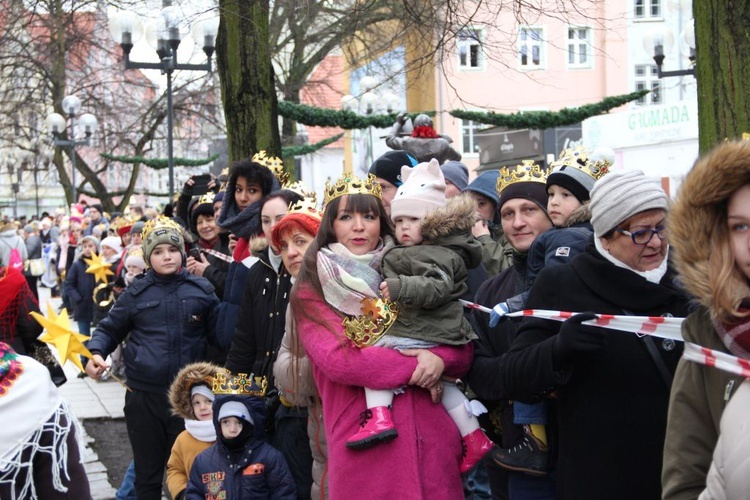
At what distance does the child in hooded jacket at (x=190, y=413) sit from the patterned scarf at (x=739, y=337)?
167 inches

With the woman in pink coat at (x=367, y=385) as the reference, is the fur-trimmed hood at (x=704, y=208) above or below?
above

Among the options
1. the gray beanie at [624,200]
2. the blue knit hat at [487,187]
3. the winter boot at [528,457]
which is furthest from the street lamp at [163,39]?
the gray beanie at [624,200]

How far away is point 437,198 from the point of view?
4.53m

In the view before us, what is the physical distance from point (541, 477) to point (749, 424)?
182 centimetres

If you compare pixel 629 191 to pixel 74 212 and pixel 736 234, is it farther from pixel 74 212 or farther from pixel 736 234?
pixel 74 212

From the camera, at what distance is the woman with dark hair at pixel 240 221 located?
646 cm

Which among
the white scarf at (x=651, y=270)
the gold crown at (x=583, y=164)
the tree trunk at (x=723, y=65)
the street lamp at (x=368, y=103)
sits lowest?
Answer: the white scarf at (x=651, y=270)

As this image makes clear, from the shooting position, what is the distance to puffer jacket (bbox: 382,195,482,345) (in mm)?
4078

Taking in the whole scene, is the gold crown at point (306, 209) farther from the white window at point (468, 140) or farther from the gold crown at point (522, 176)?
the white window at point (468, 140)

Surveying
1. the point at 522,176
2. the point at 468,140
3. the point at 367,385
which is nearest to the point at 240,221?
the point at 522,176

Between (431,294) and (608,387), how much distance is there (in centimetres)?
90

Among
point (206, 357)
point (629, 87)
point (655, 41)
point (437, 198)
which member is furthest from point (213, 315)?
point (629, 87)

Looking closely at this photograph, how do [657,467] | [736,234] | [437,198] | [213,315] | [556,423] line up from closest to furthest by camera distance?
1. [736,234]
2. [657,467]
3. [556,423]
4. [437,198]
5. [213,315]

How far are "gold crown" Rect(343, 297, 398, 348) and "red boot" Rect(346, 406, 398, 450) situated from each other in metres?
0.28
